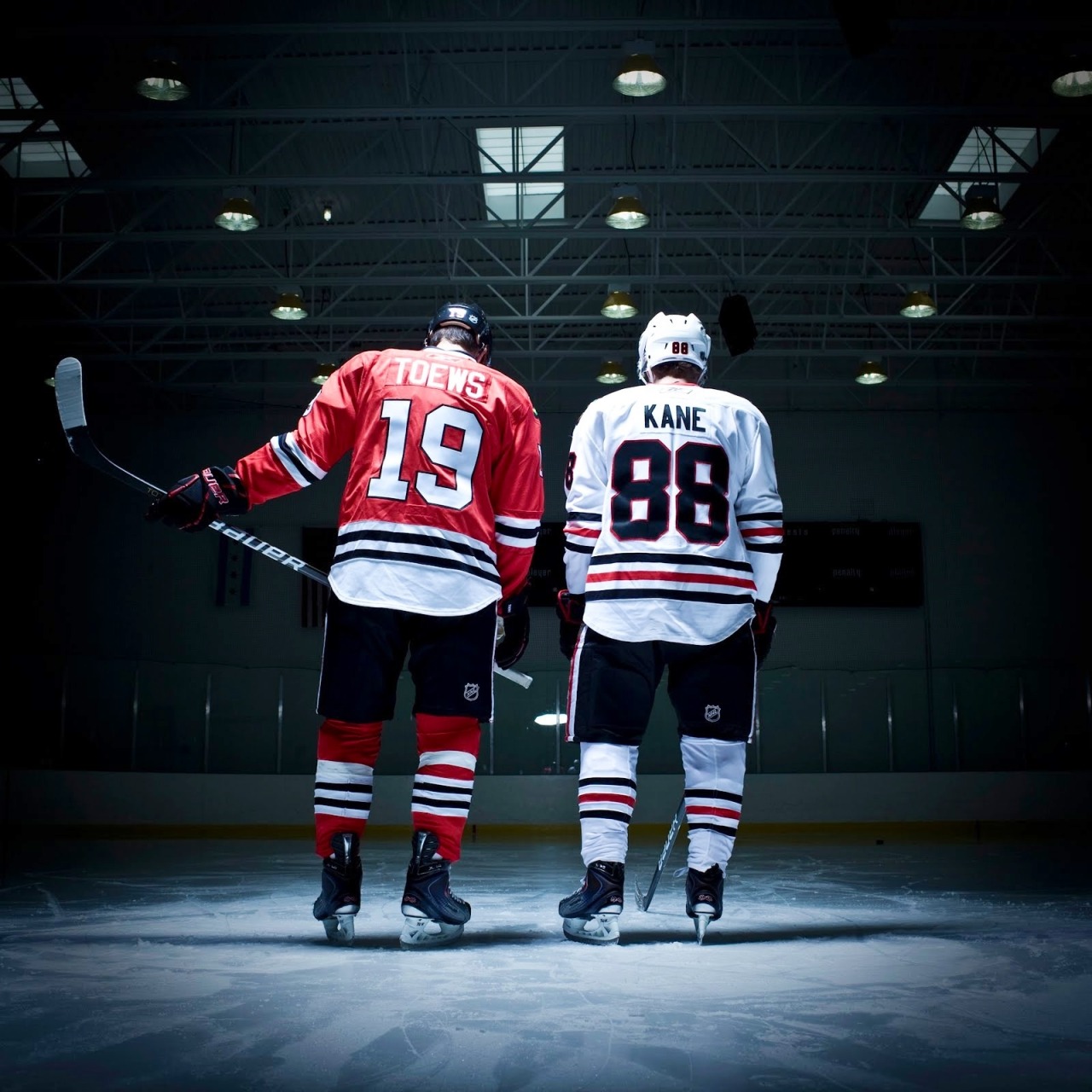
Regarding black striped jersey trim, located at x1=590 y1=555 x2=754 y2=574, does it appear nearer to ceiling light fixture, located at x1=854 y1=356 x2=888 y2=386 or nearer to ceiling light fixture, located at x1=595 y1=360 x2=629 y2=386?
ceiling light fixture, located at x1=595 y1=360 x2=629 y2=386

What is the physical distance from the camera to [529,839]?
8773 millimetres

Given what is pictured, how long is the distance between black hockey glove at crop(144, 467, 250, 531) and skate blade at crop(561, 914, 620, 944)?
42.0 inches

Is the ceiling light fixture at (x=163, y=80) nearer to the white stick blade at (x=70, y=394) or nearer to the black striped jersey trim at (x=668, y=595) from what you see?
the white stick blade at (x=70, y=394)

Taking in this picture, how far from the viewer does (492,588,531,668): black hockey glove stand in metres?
2.76

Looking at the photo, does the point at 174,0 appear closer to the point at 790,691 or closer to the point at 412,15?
Result: the point at 412,15

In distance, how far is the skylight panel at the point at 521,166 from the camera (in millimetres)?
9406

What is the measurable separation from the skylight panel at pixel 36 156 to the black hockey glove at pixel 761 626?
27.3 ft

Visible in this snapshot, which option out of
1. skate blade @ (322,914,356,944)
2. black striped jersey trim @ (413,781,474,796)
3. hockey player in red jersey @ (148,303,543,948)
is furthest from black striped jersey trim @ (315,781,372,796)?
skate blade @ (322,914,356,944)

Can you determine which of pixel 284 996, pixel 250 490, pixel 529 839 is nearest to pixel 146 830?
pixel 529 839

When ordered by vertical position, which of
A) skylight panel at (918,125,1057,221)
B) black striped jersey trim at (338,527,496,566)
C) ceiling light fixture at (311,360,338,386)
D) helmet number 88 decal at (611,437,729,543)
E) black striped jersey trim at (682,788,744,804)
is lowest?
black striped jersey trim at (682,788,744,804)

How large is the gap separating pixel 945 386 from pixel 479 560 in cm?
1224

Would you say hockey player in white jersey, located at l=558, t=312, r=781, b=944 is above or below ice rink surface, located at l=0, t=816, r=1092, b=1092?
above

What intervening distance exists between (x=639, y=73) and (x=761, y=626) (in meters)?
4.78

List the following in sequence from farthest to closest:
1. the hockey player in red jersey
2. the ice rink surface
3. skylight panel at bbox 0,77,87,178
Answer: skylight panel at bbox 0,77,87,178
the hockey player in red jersey
the ice rink surface
